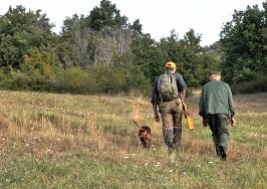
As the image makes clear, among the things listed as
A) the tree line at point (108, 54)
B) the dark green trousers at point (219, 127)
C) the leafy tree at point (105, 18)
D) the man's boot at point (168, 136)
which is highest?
the leafy tree at point (105, 18)

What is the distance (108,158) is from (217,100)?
8.02 ft

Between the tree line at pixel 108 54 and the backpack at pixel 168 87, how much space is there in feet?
89.7

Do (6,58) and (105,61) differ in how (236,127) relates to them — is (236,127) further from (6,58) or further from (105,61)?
(6,58)

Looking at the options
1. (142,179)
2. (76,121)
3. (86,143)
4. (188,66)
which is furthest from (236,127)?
(188,66)

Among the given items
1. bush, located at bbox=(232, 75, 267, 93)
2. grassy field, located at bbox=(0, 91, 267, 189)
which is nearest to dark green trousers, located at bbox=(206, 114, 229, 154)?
grassy field, located at bbox=(0, 91, 267, 189)

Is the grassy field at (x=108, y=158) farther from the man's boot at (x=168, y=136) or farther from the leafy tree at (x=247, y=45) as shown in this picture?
the leafy tree at (x=247, y=45)

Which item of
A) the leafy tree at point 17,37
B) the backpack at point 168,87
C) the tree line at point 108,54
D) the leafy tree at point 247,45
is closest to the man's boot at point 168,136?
the backpack at point 168,87

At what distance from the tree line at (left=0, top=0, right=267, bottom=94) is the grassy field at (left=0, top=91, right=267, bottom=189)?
24422 mm

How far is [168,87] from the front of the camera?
34.7 feet

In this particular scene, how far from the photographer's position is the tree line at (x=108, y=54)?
39.1m

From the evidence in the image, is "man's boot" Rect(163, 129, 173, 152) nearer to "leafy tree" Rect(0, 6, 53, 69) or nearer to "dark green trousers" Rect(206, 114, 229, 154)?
"dark green trousers" Rect(206, 114, 229, 154)

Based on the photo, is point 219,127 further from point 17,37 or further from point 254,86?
point 17,37

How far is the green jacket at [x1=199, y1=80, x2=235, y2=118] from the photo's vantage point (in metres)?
9.93

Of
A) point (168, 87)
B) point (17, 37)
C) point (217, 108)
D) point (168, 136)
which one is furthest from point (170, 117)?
point (17, 37)
